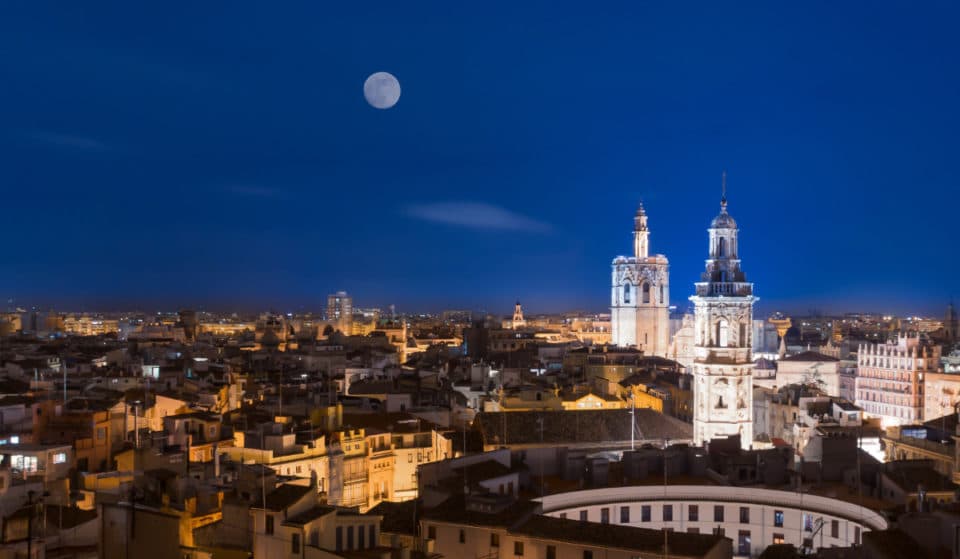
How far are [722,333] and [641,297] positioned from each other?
4222cm

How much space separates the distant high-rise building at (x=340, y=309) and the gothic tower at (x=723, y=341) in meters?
114

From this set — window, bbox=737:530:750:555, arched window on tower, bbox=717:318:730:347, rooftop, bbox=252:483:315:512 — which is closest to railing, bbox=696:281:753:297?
arched window on tower, bbox=717:318:730:347

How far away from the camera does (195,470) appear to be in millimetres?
23797

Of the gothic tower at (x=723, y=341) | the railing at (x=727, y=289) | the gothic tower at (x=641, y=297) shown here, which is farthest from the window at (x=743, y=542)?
the gothic tower at (x=641, y=297)

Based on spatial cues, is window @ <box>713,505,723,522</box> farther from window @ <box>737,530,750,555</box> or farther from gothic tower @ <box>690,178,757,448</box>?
gothic tower @ <box>690,178,757,448</box>

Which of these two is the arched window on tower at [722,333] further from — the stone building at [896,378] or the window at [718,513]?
the stone building at [896,378]

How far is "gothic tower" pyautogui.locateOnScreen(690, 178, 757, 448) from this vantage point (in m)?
30.8

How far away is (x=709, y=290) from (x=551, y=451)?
7.60 meters

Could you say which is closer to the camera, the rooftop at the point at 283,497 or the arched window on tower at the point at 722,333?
the rooftop at the point at 283,497

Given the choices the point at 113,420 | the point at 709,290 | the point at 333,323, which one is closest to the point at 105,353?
the point at 113,420

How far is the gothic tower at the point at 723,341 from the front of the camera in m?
30.8

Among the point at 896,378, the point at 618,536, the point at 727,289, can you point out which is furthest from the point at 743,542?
the point at 896,378

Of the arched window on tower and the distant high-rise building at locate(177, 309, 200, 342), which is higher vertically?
the arched window on tower

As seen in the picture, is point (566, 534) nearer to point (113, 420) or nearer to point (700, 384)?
point (700, 384)
